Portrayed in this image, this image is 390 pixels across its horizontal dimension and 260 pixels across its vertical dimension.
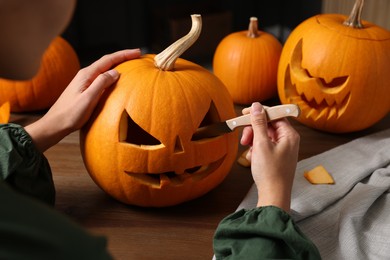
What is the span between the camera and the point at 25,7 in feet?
1.47

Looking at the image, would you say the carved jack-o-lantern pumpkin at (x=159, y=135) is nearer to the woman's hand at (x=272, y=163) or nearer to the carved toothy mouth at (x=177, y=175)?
the carved toothy mouth at (x=177, y=175)

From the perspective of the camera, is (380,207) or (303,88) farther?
(303,88)

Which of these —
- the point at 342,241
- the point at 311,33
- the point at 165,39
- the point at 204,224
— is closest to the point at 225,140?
the point at 204,224

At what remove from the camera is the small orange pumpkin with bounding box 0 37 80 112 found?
1201mm

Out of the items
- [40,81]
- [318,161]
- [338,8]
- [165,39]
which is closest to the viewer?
[318,161]

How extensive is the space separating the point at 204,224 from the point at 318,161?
340 millimetres

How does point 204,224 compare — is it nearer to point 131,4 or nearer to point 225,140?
point 225,140

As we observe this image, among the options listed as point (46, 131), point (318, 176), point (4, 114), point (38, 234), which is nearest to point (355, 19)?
point (318, 176)

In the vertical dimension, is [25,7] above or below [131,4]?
above

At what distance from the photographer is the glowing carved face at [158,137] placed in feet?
2.73

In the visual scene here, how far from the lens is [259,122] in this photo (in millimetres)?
792

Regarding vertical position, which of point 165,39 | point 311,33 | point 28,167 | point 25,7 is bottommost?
point 165,39

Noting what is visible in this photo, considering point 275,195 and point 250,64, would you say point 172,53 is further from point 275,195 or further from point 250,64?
point 250,64

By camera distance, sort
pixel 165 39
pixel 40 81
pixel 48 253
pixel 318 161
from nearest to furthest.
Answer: pixel 48 253
pixel 318 161
pixel 40 81
pixel 165 39
